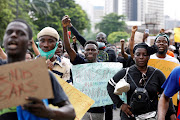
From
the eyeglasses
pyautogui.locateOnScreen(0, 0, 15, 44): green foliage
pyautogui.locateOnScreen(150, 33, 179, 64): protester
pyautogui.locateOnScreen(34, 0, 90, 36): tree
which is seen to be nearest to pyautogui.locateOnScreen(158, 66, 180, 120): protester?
the eyeglasses

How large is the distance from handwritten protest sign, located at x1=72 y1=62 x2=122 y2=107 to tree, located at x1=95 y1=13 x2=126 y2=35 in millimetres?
73201

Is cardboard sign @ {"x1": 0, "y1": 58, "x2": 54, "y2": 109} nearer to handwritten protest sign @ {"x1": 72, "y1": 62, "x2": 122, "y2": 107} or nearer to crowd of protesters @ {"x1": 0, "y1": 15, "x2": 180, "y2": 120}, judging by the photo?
crowd of protesters @ {"x1": 0, "y1": 15, "x2": 180, "y2": 120}

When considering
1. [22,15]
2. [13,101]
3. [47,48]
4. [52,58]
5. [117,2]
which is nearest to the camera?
[13,101]

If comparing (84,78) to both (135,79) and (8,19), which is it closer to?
(135,79)

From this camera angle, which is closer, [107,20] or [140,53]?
[140,53]

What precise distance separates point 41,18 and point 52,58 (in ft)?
130

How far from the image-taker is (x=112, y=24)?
259 feet

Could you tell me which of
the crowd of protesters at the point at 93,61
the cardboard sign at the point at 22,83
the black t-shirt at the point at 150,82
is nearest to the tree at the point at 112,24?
the crowd of protesters at the point at 93,61

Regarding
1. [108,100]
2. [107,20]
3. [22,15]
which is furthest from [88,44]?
[107,20]

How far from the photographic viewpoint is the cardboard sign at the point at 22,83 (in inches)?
64.8

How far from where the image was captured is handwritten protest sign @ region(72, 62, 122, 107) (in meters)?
4.52

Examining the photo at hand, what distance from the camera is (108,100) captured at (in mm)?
4609

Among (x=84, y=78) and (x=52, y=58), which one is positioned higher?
(x=52, y=58)

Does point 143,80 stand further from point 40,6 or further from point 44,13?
point 40,6
